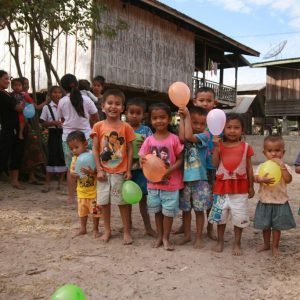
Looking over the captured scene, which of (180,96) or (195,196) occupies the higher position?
(180,96)

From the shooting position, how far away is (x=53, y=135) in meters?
6.38

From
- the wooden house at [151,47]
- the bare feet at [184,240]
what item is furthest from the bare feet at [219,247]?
the wooden house at [151,47]

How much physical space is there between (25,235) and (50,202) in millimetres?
1561

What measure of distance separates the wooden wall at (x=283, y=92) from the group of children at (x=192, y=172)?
54.5 feet

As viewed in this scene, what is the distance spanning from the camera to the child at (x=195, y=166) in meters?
3.45

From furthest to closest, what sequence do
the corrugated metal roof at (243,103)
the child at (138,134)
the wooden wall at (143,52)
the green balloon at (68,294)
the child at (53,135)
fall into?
the corrugated metal roof at (243,103) < the wooden wall at (143,52) < the child at (53,135) < the child at (138,134) < the green balloon at (68,294)

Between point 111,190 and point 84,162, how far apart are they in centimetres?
41

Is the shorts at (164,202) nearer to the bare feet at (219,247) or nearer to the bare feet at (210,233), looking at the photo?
the bare feet at (219,247)

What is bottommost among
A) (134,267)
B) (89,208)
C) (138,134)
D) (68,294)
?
(134,267)

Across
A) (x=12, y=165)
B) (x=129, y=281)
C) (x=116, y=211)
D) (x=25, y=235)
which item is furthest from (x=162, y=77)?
(x=129, y=281)

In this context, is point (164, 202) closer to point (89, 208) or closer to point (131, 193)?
point (131, 193)

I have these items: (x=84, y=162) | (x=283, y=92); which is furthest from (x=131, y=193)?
(x=283, y=92)

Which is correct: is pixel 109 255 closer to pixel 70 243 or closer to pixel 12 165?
pixel 70 243

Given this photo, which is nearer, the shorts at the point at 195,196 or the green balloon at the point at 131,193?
the green balloon at the point at 131,193
